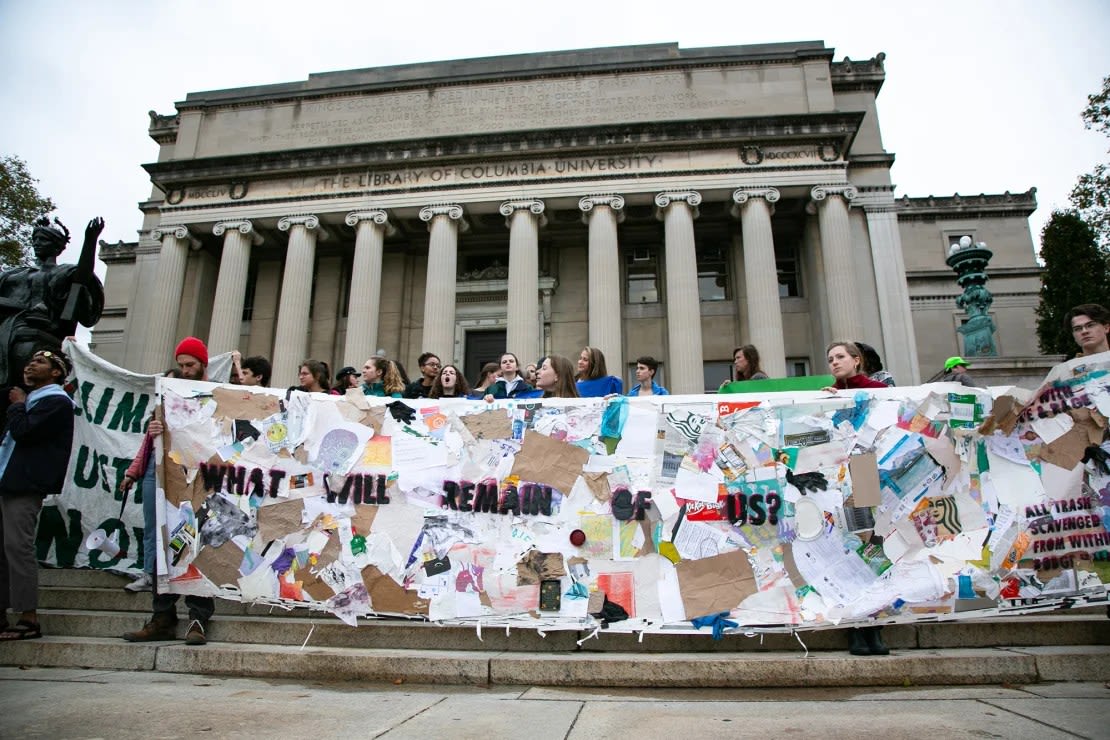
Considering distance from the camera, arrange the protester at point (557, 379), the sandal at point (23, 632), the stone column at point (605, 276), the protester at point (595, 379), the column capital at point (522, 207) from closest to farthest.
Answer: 1. the sandal at point (23, 632)
2. the protester at point (557, 379)
3. the protester at point (595, 379)
4. the stone column at point (605, 276)
5. the column capital at point (522, 207)

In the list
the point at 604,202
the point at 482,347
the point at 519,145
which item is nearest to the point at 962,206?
the point at 604,202

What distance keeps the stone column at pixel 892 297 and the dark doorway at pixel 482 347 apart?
523 inches

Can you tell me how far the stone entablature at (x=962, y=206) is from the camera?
2819cm

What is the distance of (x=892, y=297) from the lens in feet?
67.9

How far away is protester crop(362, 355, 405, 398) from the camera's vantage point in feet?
23.7

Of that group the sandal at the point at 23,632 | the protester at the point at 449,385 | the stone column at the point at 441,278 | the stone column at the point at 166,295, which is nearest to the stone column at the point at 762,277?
the stone column at the point at 441,278

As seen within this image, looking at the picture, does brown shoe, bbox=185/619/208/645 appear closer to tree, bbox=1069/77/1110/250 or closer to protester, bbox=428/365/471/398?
protester, bbox=428/365/471/398

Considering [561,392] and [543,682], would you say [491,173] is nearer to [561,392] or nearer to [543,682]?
[561,392]

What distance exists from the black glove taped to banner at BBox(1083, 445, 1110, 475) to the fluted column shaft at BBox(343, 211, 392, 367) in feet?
62.9

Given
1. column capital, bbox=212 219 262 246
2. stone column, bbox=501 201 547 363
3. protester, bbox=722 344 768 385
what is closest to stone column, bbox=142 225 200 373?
column capital, bbox=212 219 262 246

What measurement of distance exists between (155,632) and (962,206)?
33.4m

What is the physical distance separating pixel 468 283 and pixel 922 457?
20.8 metres

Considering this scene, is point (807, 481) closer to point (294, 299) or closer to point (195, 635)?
point (195, 635)

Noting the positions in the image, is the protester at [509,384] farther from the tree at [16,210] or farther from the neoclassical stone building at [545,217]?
the tree at [16,210]
